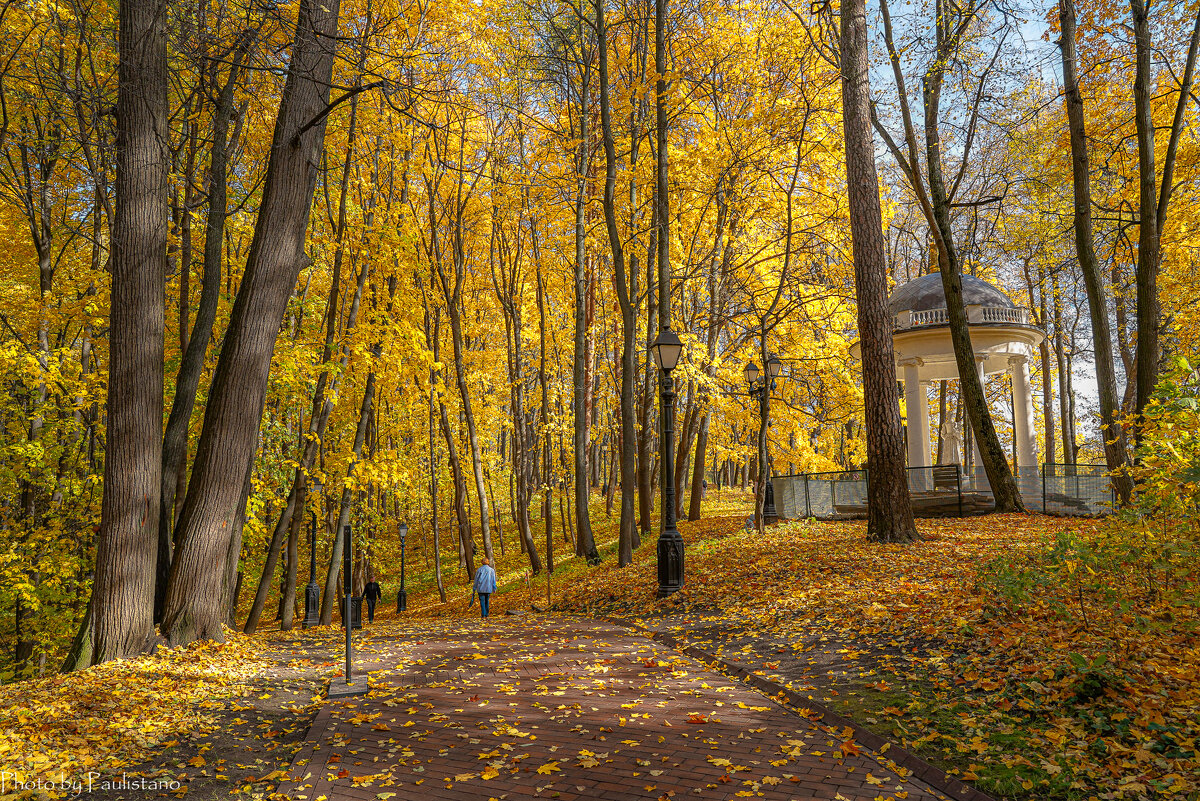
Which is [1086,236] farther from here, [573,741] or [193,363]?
[193,363]

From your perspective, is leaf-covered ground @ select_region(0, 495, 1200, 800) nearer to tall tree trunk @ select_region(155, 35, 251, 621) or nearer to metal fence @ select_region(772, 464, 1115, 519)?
tall tree trunk @ select_region(155, 35, 251, 621)

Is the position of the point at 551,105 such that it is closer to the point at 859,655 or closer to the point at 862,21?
the point at 862,21

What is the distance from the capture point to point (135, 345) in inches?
298

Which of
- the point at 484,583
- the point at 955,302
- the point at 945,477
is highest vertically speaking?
the point at 955,302

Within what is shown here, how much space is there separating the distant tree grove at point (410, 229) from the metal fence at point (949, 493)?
188 cm

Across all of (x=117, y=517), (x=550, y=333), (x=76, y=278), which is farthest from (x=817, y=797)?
(x=550, y=333)

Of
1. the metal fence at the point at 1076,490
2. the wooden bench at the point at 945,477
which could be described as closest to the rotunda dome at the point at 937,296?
the wooden bench at the point at 945,477

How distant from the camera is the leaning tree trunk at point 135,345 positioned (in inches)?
280

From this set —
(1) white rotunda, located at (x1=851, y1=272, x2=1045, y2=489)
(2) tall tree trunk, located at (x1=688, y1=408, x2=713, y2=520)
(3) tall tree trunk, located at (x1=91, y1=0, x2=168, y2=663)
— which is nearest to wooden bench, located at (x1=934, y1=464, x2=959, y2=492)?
(1) white rotunda, located at (x1=851, y1=272, x2=1045, y2=489)

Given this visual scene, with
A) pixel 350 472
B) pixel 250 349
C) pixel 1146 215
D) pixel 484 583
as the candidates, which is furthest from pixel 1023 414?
pixel 250 349

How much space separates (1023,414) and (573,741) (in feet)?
64.5

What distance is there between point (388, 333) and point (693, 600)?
A: 8.44 metres

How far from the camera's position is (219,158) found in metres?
10.0

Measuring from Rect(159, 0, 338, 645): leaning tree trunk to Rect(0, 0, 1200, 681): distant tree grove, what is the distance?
4 centimetres
